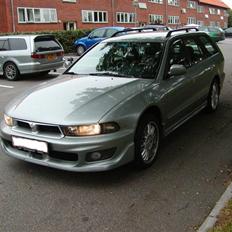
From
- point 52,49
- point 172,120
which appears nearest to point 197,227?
point 172,120

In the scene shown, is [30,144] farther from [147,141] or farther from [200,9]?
[200,9]

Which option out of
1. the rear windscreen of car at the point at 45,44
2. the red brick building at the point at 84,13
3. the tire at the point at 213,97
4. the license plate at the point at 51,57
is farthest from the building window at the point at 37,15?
the tire at the point at 213,97

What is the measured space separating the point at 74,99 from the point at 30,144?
0.73 meters

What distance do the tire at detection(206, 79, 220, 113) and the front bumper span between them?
3.24m

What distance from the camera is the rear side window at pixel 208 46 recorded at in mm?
7027

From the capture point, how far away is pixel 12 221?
3.65 metres

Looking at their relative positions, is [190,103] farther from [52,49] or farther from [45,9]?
[45,9]

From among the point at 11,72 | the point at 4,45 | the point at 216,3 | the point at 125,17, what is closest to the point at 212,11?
the point at 216,3

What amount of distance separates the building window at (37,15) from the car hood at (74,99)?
25088 mm

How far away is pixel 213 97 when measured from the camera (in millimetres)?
7352

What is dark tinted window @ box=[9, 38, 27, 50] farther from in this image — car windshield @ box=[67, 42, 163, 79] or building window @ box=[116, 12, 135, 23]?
building window @ box=[116, 12, 135, 23]

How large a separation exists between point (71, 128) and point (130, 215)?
108 cm

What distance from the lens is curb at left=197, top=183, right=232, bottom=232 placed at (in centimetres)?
339

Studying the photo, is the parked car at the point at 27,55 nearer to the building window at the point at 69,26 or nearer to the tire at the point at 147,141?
the tire at the point at 147,141
